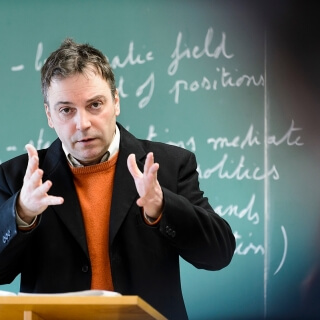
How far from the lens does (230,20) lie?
12.1ft

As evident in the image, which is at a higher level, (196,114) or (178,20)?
(178,20)

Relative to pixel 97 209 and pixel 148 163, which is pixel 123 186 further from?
pixel 148 163

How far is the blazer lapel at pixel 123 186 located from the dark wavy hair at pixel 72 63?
0.20 m

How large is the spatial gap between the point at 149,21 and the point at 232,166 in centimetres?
73

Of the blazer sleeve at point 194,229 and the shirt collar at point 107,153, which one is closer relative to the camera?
the blazer sleeve at point 194,229

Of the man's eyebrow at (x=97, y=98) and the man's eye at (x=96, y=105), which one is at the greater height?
the man's eyebrow at (x=97, y=98)

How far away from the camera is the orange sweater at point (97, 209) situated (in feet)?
8.02

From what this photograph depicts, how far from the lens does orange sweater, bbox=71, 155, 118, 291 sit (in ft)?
8.02

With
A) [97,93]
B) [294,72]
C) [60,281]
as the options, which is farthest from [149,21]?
[60,281]

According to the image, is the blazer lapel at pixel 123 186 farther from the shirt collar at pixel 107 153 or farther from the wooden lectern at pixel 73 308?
the wooden lectern at pixel 73 308

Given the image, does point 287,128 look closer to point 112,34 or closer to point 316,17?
point 316,17

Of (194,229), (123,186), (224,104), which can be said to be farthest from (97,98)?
(224,104)

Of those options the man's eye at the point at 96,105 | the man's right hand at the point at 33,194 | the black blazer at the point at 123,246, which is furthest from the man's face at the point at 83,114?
the man's right hand at the point at 33,194

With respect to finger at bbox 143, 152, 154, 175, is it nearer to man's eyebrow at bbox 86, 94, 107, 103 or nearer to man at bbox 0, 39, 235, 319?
man at bbox 0, 39, 235, 319
